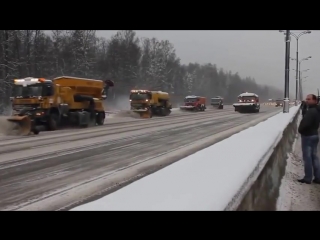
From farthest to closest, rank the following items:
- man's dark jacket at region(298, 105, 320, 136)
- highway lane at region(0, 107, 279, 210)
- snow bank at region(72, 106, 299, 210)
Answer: man's dark jacket at region(298, 105, 320, 136) → highway lane at region(0, 107, 279, 210) → snow bank at region(72, 106, 299, 210)

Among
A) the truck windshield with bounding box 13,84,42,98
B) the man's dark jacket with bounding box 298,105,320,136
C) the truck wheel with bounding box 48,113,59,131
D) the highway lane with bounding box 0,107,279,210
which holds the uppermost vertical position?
the truck windshield with bounding box 13,84,42,98

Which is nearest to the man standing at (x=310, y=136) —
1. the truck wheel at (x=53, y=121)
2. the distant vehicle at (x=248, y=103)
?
the truck wheel at (x=53, y=121)

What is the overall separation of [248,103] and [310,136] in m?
47.0

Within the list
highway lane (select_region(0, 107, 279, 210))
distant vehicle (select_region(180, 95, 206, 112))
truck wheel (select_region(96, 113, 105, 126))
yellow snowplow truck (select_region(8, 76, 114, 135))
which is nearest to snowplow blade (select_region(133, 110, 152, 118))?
truck wheel (select_region(96, 113, 105, 126))

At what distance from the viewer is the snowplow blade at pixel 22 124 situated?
2258 cm

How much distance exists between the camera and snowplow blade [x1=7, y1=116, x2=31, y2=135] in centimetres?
2258

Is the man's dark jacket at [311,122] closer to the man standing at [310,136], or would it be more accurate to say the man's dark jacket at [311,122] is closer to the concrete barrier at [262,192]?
the man standing at [310,136]

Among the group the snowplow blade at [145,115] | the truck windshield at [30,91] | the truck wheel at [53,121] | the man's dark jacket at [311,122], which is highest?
the truck windshield at [30,91]

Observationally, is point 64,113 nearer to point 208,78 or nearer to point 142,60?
point 142,60

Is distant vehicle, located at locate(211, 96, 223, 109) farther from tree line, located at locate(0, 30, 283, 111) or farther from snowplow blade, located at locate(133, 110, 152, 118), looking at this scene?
A: snowplow blade, located at locate(133, 110, 152, 118)

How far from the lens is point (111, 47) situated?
69812mm

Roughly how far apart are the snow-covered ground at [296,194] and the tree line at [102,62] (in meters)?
19.6
